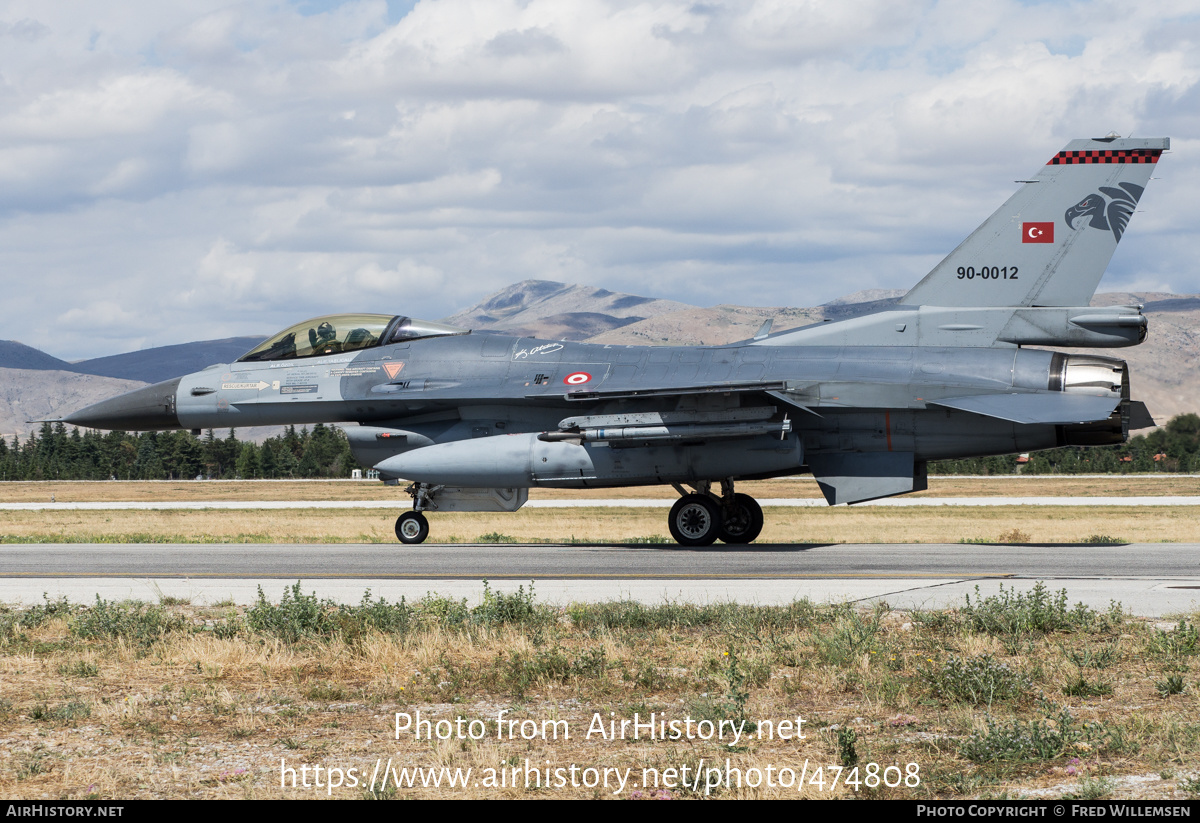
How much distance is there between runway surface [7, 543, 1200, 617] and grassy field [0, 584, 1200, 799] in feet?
4.83

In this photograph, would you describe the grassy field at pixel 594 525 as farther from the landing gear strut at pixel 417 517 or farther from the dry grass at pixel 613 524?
the landing gear strut at pixel 417 517

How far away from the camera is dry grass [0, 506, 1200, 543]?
95.0 feet

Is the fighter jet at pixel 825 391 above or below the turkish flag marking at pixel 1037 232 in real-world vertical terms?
below

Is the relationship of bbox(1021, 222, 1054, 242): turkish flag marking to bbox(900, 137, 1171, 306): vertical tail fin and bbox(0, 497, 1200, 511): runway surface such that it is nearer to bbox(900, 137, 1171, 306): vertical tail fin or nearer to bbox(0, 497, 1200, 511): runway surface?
bbox(900, 137, 1171, 306): vertical tail fin

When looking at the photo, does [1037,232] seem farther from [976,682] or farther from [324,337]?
[976,682]

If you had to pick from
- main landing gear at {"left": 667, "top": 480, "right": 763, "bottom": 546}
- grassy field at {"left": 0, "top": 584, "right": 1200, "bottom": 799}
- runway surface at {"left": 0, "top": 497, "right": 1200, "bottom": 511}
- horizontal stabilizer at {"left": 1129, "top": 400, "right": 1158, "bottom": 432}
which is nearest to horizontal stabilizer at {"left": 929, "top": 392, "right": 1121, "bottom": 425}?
horizontal stabilizer at {"left": 1129, "top": 400, "right": 1158, "bottom": 432}

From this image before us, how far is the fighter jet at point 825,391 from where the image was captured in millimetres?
18453

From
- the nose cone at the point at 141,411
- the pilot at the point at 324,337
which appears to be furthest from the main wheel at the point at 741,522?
the nose cone at the point at 141,411

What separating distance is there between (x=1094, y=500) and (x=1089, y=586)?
42.4m

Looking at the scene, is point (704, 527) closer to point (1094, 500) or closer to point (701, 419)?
point (701, 419)

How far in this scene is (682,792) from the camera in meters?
5.94

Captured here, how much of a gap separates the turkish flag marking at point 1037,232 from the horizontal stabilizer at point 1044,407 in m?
2.94

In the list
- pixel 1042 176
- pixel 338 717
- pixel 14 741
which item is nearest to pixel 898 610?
pixel 338 717

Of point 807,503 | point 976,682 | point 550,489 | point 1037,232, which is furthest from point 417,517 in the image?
point 550,489
